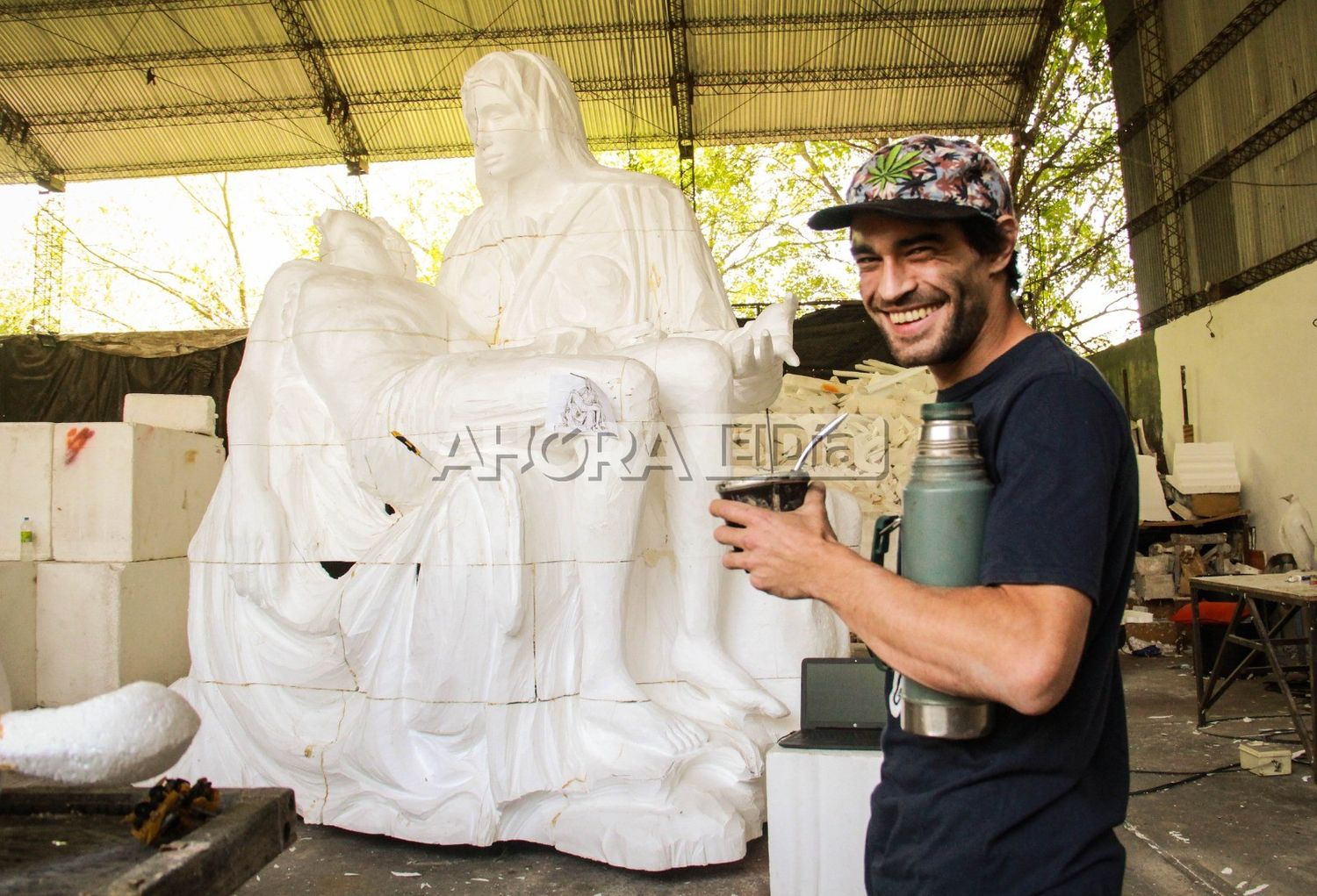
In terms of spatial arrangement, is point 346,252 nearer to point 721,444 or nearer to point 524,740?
point 721,444

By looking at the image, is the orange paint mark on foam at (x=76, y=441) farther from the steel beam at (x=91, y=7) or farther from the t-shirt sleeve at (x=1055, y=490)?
the steel beam at (x=91, y=7)

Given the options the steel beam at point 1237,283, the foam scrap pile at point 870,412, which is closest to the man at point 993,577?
the foam scrap pile at point 870,412

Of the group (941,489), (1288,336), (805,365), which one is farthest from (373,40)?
(941,489)

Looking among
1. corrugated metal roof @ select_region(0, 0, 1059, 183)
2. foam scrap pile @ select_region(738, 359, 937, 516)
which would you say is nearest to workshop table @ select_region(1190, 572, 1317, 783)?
foam scrap pile @ select_region(738, 359, 937, 516)

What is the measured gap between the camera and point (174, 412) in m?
6.59

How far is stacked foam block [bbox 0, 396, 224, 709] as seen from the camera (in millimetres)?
4875

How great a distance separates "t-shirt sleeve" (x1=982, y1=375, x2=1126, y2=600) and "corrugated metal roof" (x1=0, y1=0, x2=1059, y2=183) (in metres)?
9.19

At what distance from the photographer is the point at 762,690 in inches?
Result: 127

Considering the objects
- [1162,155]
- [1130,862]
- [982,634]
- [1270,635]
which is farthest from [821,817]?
[1162,155]

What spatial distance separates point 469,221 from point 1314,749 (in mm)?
3688

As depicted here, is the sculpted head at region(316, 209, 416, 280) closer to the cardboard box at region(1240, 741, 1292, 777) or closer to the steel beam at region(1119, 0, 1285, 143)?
the cardboard box at region(1240, 741, 1292, 777)

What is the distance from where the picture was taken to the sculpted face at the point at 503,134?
3941 millimetres

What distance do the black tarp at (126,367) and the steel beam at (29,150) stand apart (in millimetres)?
1760

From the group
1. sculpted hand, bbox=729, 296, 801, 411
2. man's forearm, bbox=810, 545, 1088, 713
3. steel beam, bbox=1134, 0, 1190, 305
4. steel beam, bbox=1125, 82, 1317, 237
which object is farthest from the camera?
steel beam, bbox=1134, 0, 1190, 305
